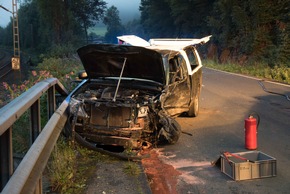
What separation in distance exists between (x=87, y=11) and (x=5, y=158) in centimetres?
7257

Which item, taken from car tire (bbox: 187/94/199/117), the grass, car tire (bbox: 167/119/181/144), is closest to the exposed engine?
car tire (bbox: 167/119/181/144)

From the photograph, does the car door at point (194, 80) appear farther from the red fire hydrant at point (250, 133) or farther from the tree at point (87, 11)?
the tree at point (87, 11)

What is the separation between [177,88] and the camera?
8.56 metres

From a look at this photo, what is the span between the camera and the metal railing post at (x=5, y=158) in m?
2.94

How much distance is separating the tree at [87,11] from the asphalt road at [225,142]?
58835mm

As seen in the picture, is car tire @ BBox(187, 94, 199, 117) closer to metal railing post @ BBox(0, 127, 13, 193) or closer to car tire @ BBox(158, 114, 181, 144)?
car tire @ BBox(158, 114, 181, 144)

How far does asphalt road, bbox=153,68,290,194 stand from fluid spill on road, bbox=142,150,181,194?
7 centimetres

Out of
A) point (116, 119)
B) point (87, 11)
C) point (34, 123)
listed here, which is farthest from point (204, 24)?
point (34, 123)

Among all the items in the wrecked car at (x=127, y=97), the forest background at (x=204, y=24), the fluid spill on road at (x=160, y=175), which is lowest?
the fluid spill on road at (x=160, y=175)

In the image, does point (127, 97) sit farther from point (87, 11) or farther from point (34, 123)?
point (87, 11)

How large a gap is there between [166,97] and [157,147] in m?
0.97

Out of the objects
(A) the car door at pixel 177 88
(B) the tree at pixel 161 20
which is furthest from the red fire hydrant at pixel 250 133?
(B) the tree at pixel 161 20

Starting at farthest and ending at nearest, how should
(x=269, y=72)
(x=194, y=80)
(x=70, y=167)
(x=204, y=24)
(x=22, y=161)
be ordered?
(x=204, y=24) → (x=269, y=72) → (x=194, y=80) → (x=70, y=167) → (x=22, y=161)

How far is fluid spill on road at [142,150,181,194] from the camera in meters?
5.63
